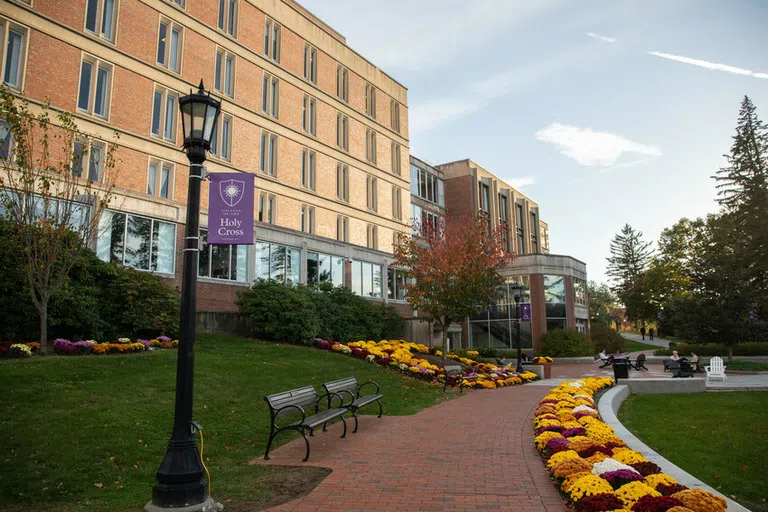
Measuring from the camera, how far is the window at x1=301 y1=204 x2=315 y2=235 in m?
33.9

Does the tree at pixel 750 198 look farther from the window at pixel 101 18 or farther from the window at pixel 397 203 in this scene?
the window at pixel 101 18

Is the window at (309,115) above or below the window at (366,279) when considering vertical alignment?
above

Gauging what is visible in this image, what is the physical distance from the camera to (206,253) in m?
24.4

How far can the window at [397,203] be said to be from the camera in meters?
43.3

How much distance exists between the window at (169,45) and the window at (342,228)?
1394cm

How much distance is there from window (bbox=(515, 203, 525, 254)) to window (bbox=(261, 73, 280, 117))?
1549 inches

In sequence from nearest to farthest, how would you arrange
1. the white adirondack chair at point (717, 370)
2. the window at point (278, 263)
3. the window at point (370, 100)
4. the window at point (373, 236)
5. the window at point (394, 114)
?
the white adirondack chair at point (717, 370)
the window at point (278, 263)
the window at point (373, 236)
the window at point (370, 100)
the window at point (394, 114)

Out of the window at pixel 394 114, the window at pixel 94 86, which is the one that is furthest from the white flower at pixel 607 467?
the window at pixel 394 114

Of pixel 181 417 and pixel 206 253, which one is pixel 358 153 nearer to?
pixel 206 253

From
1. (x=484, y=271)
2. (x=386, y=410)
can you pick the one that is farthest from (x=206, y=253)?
(x=386, y=410)

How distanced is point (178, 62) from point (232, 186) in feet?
57.8

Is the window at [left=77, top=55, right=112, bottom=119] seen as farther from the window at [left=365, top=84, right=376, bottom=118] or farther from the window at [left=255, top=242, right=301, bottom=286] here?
the window at [left=365, top=84, right=376, bottom=118]

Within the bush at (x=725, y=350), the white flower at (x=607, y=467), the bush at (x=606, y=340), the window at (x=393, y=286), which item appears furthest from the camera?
the bush at (x=606, y=340)

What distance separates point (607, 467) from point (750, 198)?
162 ft
